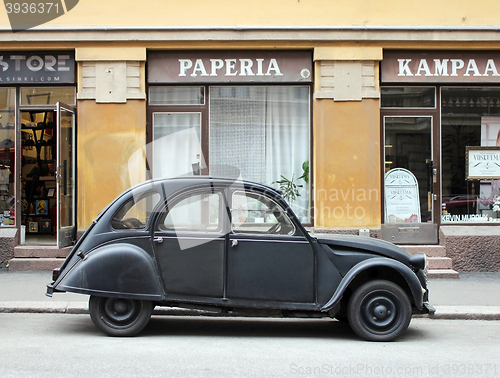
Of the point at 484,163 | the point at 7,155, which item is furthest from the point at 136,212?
the point at 484,163

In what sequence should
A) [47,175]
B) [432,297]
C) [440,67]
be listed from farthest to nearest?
[47,175] < [440,67] < [432,297]

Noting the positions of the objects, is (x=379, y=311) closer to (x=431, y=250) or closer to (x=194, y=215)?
(x=194, y=215)

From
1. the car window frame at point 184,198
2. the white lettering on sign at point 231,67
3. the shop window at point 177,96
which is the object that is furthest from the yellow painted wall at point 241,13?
the car window frame at point 184,198

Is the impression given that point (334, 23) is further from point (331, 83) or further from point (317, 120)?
point (317, 120)

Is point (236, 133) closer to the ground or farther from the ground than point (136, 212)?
farther from the ground

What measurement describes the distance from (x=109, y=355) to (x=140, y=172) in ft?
18.6

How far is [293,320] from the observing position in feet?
23.7

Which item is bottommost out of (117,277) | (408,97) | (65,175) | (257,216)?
(117,277)

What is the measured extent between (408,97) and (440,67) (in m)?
0.84

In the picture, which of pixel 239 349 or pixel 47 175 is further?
pixel 47 175

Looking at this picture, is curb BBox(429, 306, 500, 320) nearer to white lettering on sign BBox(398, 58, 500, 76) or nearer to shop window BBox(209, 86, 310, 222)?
shop window BBox(209, 86, 310, 222)

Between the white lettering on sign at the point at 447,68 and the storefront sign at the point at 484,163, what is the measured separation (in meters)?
1.56

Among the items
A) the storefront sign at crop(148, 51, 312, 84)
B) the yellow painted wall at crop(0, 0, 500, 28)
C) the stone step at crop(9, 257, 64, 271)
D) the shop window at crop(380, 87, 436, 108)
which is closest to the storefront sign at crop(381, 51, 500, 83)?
the shop window at crop(380, 87, 436, 108)

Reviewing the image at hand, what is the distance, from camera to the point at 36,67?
1053 cm
